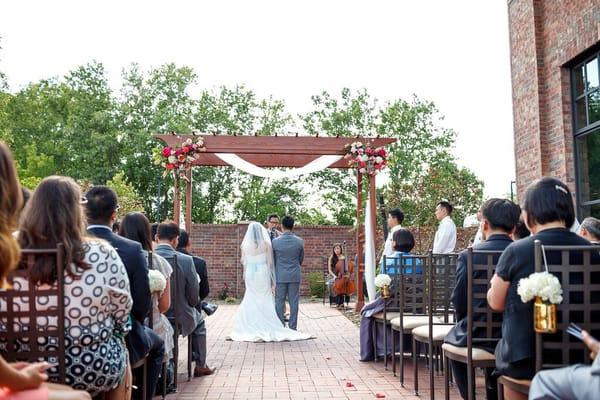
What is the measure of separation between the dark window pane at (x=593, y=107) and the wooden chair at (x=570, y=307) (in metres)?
5.53

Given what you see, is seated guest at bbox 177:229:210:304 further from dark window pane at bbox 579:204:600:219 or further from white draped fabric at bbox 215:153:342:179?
dark window pane at bbox 579:204:600:219

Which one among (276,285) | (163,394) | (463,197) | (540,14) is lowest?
(163,394)

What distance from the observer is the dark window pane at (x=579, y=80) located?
8336 mm

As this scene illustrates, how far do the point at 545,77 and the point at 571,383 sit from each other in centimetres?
747

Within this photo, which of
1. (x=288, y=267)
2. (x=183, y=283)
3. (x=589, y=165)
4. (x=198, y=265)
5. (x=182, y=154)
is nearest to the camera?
(x=183, y=283)

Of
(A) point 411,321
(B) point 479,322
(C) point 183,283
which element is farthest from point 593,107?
(C) point 183,283

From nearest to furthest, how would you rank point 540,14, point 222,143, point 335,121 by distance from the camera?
point 540,14, point 222,143, point 335,121

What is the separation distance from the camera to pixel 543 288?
2904 mm

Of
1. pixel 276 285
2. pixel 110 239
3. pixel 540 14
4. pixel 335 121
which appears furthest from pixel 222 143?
pixel 335 121

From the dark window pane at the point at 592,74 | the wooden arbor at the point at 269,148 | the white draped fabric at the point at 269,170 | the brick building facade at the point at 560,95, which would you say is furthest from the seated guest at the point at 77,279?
the white draped fabric at the point at 269,170

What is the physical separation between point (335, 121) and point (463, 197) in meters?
13.0

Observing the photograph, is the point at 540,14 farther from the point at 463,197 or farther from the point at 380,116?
the point at 380,116

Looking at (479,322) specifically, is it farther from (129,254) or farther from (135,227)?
(135,227)

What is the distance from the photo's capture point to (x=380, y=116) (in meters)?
30.5
